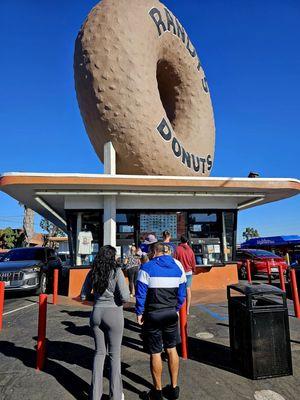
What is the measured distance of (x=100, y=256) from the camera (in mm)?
3441

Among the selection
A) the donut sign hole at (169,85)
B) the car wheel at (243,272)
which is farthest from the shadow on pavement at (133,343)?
the car wheel at (243,272)

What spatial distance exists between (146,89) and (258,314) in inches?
302

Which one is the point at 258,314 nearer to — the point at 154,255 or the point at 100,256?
the point at 154,255

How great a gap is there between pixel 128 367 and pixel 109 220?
6.61 meters

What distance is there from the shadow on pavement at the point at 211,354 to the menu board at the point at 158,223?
19.2ft

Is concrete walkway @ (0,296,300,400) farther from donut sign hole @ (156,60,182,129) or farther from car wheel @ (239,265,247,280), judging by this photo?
donut sign hole @ (156,60,182,129)

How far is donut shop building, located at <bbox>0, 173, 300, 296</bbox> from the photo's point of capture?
9.70 metres

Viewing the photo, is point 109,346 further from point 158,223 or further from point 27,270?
point 158,223

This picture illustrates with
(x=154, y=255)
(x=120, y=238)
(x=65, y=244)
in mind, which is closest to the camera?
(x=154, y=255)

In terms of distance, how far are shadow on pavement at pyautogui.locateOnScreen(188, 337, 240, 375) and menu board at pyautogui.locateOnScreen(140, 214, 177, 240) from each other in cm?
584

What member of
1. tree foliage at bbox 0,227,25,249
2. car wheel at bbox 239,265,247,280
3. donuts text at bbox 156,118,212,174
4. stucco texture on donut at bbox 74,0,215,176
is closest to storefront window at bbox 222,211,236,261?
donuts text at bbox 156,118,212,174

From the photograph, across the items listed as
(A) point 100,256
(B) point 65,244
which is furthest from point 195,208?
(B) point 65,244

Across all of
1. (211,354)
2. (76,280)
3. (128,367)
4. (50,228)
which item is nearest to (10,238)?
(50,228)

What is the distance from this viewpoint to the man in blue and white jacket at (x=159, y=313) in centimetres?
343
